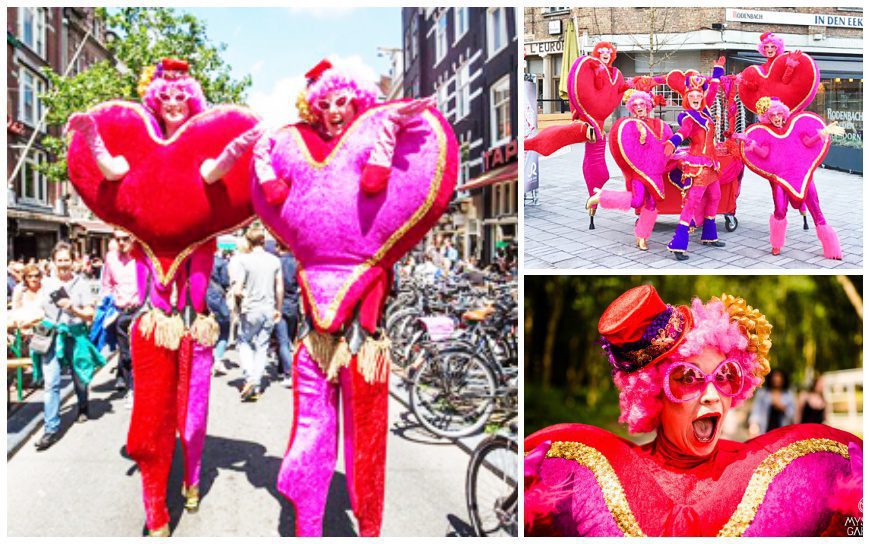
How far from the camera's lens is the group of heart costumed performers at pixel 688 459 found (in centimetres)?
233

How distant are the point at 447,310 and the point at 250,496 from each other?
3.66 m

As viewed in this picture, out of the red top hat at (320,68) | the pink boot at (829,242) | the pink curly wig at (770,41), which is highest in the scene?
the pink curly wig at (770,41)

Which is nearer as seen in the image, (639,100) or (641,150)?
(639,100)

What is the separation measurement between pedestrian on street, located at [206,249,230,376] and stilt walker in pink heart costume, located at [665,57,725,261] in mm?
3765

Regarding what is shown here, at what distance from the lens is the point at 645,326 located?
2.33 m

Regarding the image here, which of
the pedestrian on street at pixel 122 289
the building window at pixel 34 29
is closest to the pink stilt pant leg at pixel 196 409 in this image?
the pedestrian on street at pixel 122 289

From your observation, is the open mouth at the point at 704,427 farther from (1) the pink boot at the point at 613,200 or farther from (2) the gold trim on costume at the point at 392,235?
(1) the pink boot at the point at 613,200

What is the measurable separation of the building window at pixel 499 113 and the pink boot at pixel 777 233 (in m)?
4.41

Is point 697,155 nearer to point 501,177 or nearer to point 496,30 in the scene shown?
point 501,177

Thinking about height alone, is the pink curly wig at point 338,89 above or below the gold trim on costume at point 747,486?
above

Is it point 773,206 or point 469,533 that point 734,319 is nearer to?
point 469,533

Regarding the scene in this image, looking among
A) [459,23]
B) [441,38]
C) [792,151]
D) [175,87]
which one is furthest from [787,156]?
[441,38]

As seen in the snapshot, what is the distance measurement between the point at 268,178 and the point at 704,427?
178cm

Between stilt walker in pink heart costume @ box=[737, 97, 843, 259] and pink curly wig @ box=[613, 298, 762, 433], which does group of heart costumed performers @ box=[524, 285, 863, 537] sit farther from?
stilt walker in pink heart costume @ box=[737, 97, 843, 259]
